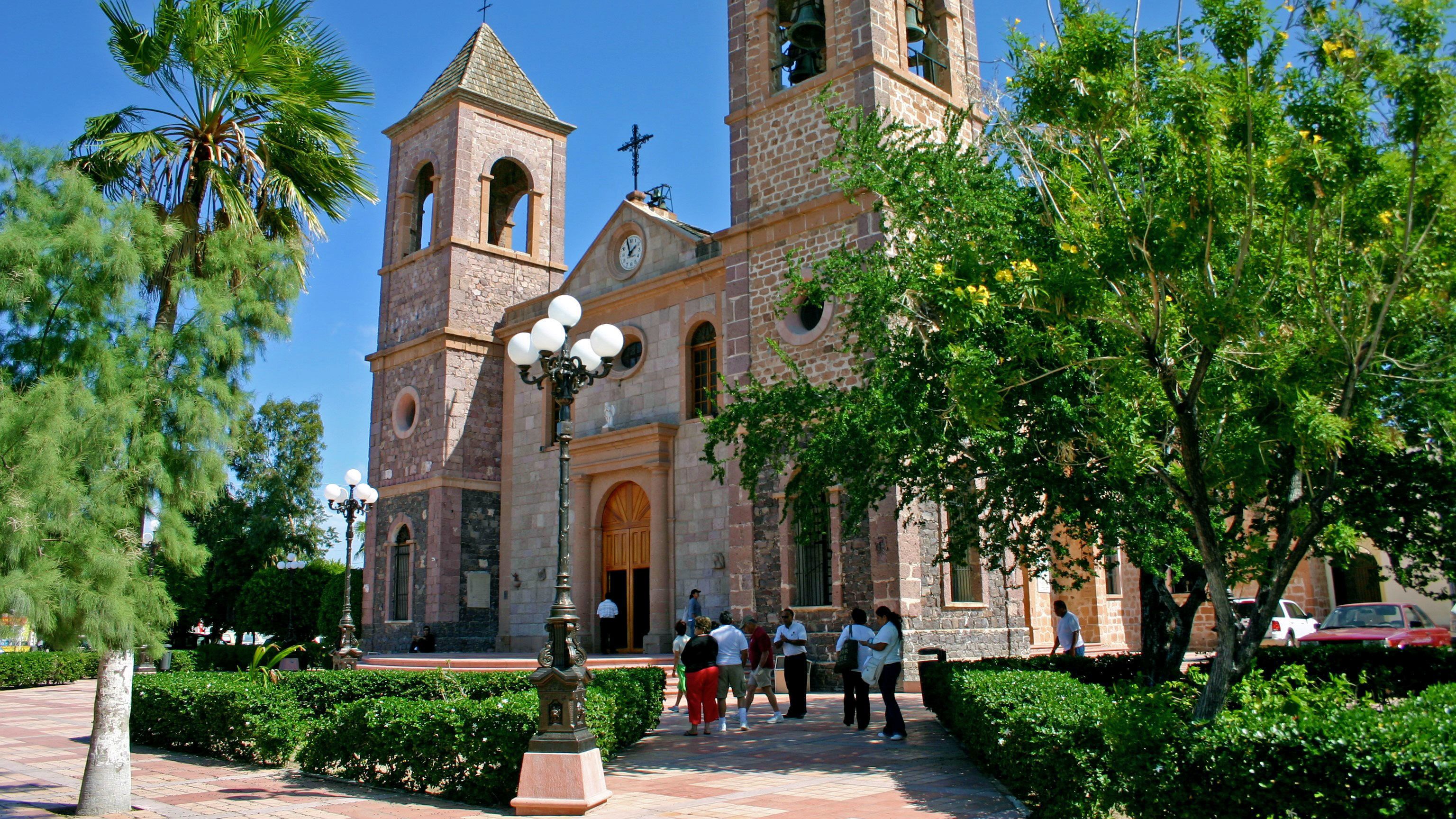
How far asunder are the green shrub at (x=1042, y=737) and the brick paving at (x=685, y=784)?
0.90ft

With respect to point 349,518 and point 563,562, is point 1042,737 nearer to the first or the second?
point 563,562

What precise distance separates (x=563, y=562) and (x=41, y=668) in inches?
927

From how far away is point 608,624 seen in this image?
21953 millimetres

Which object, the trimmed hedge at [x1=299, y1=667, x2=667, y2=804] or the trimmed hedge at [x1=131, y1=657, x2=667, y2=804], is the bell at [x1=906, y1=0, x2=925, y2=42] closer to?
the trimmed hedge at [x1=131, y1=657, x2=667, y2=804]

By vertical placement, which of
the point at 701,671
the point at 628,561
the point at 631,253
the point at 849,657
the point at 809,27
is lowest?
the point at 701,671

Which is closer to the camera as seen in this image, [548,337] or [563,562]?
[563,562]

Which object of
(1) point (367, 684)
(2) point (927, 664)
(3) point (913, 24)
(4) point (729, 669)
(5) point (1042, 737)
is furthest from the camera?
(3) point (913, 24)

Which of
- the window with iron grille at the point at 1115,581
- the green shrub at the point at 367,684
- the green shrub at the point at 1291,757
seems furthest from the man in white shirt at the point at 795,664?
the window with iron grille at the point at 1115,581

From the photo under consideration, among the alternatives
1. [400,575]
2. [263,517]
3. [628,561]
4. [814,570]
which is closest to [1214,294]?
[814,570]

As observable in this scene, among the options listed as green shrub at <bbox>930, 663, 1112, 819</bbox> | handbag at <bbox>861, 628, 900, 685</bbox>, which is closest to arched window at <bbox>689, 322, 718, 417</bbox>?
handbag at <bbox>861, 628, 900, 685</bbox>

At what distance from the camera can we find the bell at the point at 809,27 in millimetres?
18734

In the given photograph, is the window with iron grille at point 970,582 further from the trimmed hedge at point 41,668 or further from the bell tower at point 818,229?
the trimmed hedge at point 41,668

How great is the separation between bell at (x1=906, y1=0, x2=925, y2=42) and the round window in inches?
581

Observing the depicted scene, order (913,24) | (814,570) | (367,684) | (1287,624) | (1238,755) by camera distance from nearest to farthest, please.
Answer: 1. (1238,755)
2. (367,684)
3. (814,570)
4. (913,24)
5. (1287,624)
